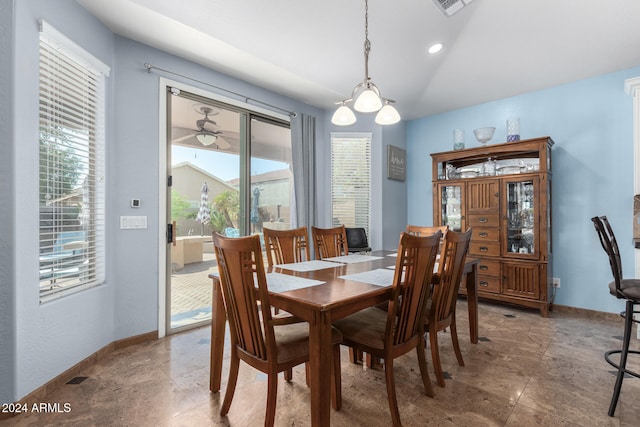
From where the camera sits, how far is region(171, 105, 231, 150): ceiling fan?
123 inches

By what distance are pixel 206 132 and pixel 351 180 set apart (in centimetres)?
208

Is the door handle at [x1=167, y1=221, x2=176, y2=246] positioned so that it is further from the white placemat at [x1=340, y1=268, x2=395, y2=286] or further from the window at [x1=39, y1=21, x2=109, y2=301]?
the white placemat at [x1=340, y1=268, x2=395, y2=286]

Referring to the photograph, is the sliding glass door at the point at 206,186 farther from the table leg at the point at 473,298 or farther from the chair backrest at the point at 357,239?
the table leg at the point at 473,298

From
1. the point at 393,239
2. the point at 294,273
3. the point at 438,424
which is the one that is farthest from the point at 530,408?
the point at 393,239

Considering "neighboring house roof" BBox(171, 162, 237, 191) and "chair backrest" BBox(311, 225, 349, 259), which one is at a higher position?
"neighboring house roof" BBox(171, 162, 237, 191)

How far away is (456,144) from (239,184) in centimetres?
288

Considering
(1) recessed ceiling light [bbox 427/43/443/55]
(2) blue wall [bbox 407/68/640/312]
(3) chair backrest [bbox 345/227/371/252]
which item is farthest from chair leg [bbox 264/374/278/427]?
(2) blue wall [bbox 407/68/640/312]

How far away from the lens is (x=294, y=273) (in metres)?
2.05

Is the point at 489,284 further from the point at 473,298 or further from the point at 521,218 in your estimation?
the point at 473,298

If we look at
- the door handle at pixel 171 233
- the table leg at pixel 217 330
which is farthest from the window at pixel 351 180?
the table leg at pixel 217 330

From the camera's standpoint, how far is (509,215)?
3650 mm

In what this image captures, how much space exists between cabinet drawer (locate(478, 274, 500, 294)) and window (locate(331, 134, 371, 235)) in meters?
1.57

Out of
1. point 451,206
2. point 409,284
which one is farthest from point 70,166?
point 451,206

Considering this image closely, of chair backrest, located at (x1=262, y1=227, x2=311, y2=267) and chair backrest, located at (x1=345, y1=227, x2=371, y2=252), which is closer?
chair backrest, located at (x1=262, y1=227, x2=311, y2=267)
